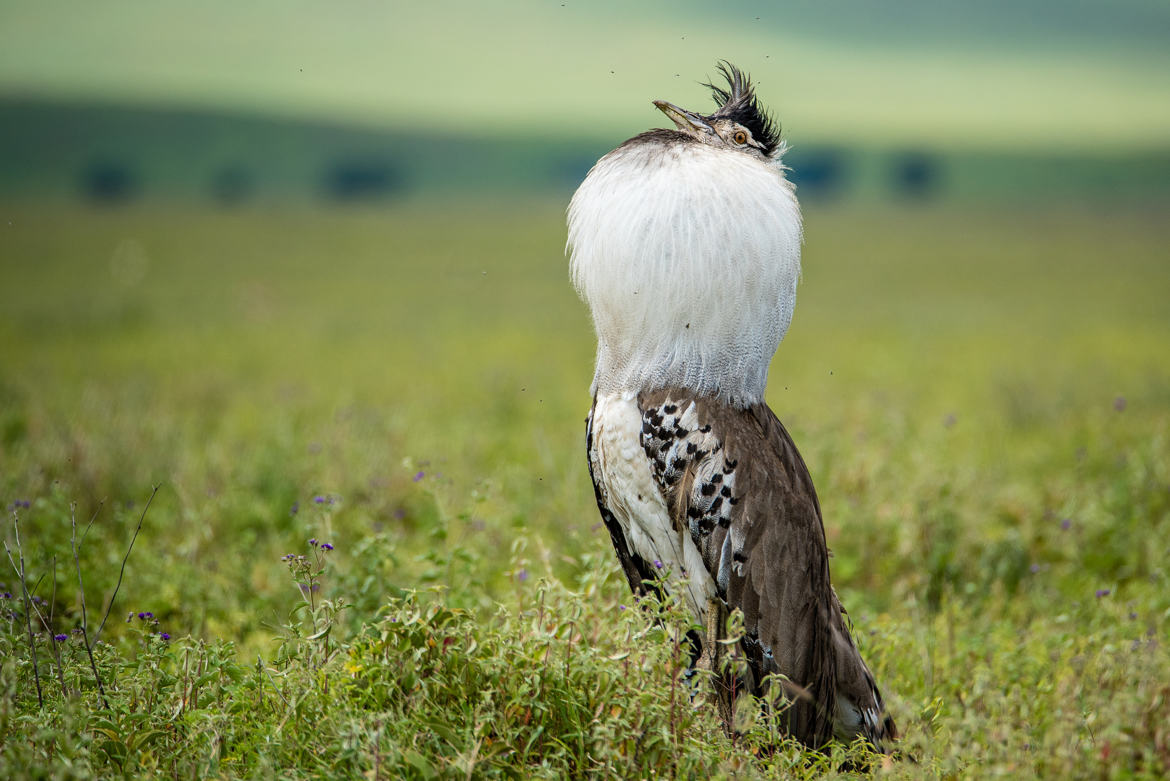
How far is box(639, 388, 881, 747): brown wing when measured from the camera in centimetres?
284

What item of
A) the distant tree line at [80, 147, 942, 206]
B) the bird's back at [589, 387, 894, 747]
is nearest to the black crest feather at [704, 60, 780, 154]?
the bird's back at [589, 387, 894, 747]

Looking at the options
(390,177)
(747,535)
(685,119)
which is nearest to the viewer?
(747,535)

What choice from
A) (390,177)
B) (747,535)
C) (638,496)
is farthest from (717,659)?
(390,177)

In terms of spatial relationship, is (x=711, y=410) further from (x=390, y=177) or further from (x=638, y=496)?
(x=390, y=177)

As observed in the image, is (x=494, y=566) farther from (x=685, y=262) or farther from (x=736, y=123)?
(x=736, y=123)

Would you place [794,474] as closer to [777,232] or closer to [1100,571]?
[777,232]

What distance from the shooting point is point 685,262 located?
2869mm

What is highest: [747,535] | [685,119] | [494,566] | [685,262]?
[685,119]

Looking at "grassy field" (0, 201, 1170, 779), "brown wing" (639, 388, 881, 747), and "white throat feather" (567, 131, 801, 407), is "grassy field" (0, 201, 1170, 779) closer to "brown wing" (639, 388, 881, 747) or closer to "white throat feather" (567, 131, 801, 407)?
"brown wing" (639, 388, 881, 747)

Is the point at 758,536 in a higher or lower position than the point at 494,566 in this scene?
higher

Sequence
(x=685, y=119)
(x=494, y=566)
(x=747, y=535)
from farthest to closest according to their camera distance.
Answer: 1. (x=494, y=566)
2. (x=685, y=119)
3. (x=747, y=535)

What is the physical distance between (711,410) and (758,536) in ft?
1.29

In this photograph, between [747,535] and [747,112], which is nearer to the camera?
[747,535]

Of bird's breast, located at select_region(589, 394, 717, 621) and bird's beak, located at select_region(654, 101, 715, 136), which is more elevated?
bird's beak, located at select_region(654, 101, 715, 136)
